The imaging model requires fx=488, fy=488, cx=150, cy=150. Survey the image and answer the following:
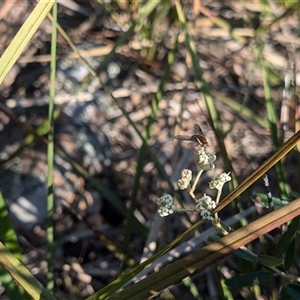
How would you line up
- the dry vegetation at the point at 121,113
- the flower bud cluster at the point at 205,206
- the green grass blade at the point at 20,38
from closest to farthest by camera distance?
the flower bud cluster at the point at 205,206, the green grass blade at the point at 20,38, the dry vegetation at the point at 121,113

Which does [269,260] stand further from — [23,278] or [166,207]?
[23,278]

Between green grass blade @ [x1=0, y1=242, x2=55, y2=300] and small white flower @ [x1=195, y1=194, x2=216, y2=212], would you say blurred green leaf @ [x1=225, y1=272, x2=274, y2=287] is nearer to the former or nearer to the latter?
small white flower @ [x1=195, y1=194, x2=216, y2=212]

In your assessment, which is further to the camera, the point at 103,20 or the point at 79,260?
the point at 103,20

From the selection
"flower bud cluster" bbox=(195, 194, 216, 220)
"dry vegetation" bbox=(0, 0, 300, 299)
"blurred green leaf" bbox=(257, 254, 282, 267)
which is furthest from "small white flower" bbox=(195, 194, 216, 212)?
"dry vegetation" bbox=(0, 0, 300, 299)

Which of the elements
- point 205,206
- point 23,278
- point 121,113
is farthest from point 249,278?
point 121,113

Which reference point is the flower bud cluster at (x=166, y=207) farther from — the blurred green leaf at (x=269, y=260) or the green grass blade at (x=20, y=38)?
the green grass blade at (x=20, y=38)

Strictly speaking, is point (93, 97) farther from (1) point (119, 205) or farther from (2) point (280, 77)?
(2) point (280, 77)

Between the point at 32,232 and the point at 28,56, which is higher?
the point at 28,56

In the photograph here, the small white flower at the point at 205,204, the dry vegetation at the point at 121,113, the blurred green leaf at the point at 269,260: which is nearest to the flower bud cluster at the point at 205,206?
the small white flower at the point at 205,204

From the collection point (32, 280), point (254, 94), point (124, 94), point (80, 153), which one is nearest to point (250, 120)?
point (254, 94)

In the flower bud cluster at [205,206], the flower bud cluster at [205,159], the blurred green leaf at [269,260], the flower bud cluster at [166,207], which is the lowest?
the blurred green leaf at [269,260]

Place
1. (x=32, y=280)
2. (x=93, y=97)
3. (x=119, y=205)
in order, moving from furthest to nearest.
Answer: (x=93, y=97)
(x=119, y=205)
(x=32, y=280)
